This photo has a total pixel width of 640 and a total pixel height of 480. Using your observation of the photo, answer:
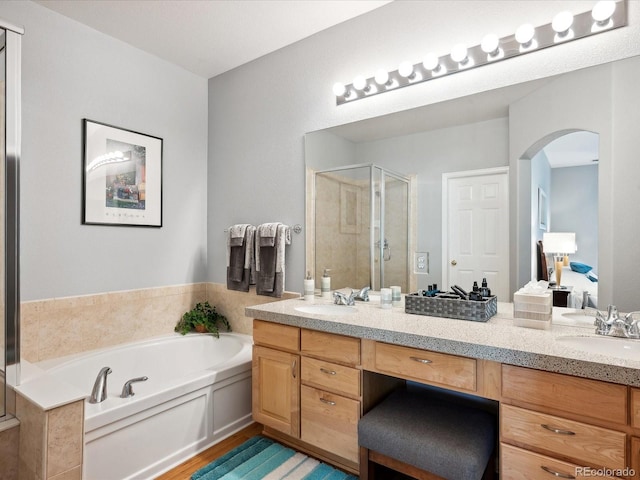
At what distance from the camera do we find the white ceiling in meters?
2.27

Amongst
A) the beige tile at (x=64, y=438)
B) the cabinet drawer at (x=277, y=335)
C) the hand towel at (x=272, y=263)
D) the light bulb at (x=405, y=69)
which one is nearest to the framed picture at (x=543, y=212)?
the light bulb at (x=405, y=69)

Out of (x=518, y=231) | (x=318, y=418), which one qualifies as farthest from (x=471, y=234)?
(x=318, y=418)

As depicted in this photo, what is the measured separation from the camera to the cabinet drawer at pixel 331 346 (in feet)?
5.62

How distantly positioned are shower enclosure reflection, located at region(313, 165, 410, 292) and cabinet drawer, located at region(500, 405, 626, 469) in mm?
953

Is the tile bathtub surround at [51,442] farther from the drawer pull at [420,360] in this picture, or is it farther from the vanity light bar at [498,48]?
the vanity light bar at [498,48]

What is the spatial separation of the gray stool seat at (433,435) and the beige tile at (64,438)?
125 cm

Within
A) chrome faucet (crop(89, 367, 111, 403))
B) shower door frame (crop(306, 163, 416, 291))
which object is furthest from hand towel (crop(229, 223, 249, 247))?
chrome faucet (crop(89, 367, 111, 403))

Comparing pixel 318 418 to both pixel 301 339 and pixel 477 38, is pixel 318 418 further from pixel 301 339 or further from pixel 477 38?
pixel 477 38

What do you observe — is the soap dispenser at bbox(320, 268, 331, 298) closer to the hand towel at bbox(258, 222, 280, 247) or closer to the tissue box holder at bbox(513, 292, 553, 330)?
the hand towel at bbox(258, 222, 280, 247)

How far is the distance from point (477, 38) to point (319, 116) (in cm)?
111

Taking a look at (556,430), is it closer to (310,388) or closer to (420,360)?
(420,360)

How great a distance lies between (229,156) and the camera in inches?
124

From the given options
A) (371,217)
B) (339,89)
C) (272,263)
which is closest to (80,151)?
(272,263)

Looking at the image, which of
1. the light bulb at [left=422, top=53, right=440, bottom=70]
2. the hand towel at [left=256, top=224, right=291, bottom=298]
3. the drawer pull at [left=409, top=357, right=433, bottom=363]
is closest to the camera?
the drawer pull at [left=409, top=357, right=433, bottom=363]
